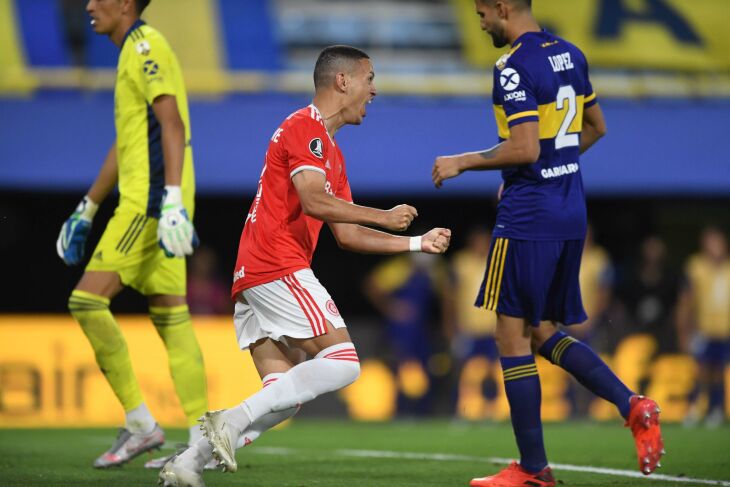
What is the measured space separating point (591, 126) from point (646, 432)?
167 cm

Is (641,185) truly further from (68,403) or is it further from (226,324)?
(68,403)

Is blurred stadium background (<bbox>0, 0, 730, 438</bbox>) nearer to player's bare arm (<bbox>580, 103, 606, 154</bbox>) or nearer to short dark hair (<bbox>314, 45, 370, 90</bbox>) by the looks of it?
player's bare arm (<bbox>580, 103, 606, 154</bbox>)

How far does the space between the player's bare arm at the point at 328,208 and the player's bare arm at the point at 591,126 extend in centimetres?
147

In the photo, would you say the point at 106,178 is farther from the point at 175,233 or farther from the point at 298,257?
the point at 298,257

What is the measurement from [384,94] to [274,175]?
10.6 meters

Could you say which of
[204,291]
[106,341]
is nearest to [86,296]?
[106,341]

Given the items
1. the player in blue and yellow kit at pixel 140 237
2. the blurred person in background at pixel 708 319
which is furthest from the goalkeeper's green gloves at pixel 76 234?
the blurred person in background at pixel 708 319

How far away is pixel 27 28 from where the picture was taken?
15.2 meters

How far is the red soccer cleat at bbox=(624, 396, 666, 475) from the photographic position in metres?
5.34

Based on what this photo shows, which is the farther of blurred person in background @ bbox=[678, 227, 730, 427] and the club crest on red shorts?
blurred person in background @ bbox=[678, 227, 730, 427]

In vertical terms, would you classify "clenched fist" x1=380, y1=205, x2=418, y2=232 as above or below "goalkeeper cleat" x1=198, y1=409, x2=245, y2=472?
above

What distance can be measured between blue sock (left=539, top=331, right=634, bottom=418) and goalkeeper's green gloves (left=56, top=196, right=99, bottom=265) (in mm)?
2669

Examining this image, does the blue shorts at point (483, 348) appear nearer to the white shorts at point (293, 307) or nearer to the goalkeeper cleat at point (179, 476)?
the white shorts at point (293, 307)

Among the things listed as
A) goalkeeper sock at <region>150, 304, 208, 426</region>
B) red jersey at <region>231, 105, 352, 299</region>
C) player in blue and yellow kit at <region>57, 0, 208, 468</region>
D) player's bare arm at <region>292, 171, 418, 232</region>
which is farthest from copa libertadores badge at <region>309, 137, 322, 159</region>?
goalkeeper sock at <region>150, 304, 208, 426</region>
